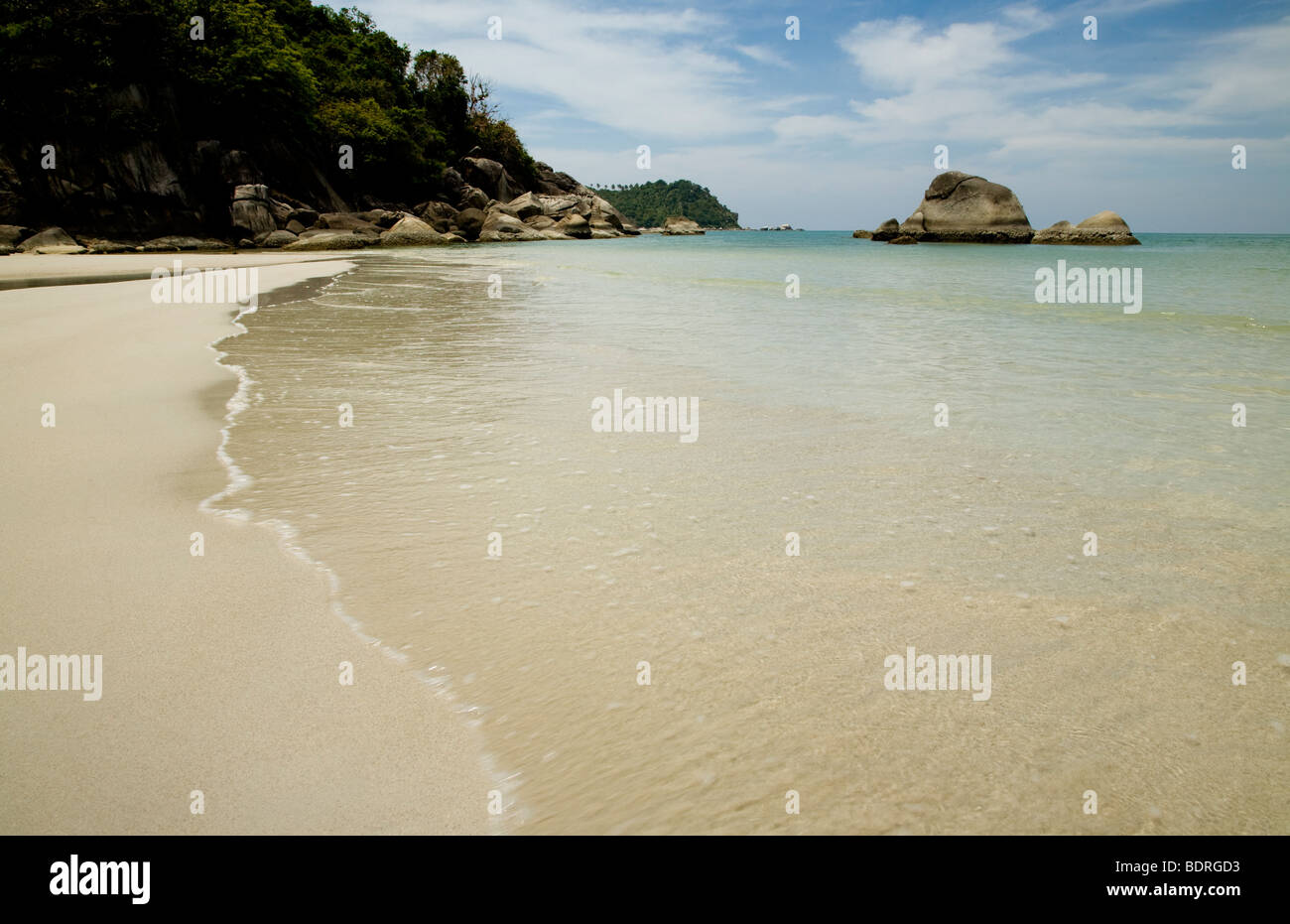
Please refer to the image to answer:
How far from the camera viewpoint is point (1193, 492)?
148 inches

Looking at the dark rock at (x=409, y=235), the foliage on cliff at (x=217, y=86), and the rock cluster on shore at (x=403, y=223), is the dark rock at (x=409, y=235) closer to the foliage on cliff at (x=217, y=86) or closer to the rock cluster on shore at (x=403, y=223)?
the rock cluster on shore at (x=403, y=223)

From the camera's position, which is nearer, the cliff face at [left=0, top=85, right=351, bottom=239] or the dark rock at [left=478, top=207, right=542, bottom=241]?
the cliff face at [left=0, top=85, right=351, bottom=239]

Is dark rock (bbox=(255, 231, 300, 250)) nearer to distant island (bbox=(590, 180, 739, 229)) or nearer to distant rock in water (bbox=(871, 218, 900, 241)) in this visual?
distant rock in water (bbox=(871, 218, 900, 241))

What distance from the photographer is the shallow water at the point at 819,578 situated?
184 centimetres

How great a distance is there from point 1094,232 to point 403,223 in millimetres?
47430

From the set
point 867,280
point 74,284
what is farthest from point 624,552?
point 867,280

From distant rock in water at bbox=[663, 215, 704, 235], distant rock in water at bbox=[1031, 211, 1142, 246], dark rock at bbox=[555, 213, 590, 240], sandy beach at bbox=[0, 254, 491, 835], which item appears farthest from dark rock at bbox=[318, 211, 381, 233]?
distant rock in water at bbox=[663, 215, 704, 235]

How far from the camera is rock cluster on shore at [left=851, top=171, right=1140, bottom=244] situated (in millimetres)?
51781

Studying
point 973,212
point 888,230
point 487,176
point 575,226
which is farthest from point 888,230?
point 487,176

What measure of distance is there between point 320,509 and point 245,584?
0.78m

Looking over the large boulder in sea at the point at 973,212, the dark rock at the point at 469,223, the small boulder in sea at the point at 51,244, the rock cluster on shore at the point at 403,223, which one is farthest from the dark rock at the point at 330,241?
the large boulder in sea at the point at 973,212

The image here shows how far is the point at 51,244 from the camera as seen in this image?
2797 centimetres

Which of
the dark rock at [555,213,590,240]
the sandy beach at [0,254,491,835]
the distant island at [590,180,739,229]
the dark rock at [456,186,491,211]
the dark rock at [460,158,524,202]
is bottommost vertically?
the sandy beach at [0,254,491,835]

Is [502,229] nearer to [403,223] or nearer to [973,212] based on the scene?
[403,223]
